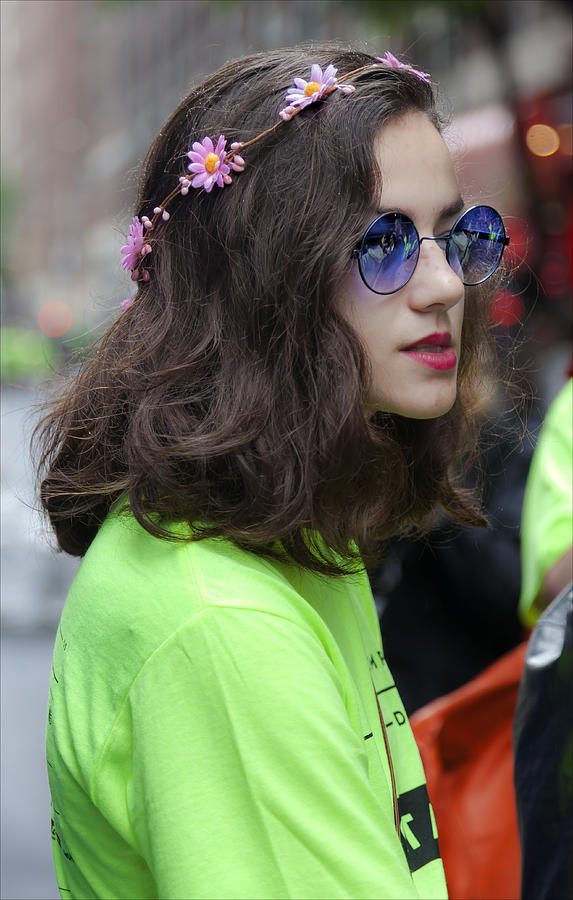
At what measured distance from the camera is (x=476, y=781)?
2.09 m

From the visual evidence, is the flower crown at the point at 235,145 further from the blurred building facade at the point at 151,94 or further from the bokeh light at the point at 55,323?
the bokeh light at the point at 55,323

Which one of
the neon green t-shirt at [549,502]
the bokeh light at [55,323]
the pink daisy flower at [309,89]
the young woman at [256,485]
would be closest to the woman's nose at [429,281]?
the young woman at [256,485]

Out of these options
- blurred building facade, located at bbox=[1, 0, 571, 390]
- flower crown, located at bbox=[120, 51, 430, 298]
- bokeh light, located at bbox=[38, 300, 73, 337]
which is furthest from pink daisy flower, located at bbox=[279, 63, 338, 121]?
bokeh light, located at bbox=[38, 300, 73, 337]

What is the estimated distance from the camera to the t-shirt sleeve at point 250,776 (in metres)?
1.01

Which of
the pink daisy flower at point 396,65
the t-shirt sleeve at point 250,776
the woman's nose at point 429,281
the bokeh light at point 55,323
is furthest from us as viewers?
the bokeh light at point 55,323

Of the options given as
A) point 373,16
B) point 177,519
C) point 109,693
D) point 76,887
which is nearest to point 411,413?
point 177,519

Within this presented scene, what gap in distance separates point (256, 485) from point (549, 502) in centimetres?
121

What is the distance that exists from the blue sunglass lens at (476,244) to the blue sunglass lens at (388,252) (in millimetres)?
116

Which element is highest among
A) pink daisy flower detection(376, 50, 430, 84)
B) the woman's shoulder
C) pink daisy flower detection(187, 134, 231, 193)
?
pink daisy flower detection(376, 50, 430, 84)

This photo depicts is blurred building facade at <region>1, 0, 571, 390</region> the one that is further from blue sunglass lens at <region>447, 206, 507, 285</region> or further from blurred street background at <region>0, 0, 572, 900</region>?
blue sunglass lens at <region>447, 206, 507, 285</region>

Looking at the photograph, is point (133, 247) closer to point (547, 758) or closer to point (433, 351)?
point (433, 351)

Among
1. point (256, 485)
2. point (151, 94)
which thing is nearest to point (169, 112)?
point (256, 485)

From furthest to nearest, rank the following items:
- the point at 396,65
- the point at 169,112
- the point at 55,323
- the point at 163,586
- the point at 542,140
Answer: the point at 55,323
the point at 542,140
the point at 169,112
the point at 396,65
the point at 163,586

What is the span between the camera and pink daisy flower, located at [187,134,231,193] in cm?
136
